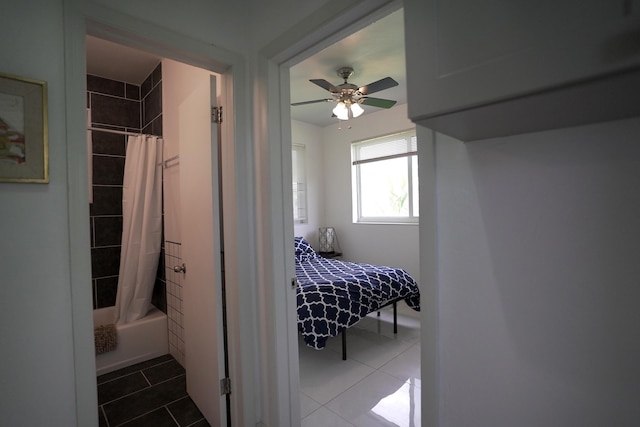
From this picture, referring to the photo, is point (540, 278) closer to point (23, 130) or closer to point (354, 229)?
point (23, 130)

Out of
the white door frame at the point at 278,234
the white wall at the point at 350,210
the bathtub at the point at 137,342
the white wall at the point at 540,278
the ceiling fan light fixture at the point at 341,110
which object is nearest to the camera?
the white wall at the point at 540,278

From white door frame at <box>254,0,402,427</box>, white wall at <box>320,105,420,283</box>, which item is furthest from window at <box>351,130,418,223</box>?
white door frame at <box>254,0,402,427</box>

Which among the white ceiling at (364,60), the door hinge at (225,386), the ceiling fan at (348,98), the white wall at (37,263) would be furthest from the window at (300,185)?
the white wall at (37,263)

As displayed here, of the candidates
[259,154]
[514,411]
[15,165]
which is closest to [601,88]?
[514,411]

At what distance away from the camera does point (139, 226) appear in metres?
2.57

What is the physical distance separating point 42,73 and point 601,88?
1553 millimetres

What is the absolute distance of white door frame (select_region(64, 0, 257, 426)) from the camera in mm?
1101

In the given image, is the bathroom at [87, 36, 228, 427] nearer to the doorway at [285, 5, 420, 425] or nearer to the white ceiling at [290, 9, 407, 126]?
the doorway at [285, 5, 420, 425]

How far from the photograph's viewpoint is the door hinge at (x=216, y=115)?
1.62m

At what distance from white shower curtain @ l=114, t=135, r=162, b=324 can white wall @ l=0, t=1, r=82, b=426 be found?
5.03 ft

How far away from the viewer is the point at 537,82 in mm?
494

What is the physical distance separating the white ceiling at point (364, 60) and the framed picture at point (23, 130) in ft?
5.61

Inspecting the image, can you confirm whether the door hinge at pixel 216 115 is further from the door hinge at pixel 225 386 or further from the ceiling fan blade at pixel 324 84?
the door hinge at pixel 225 386

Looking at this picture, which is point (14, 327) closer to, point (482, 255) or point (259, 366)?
point (259, 366)
